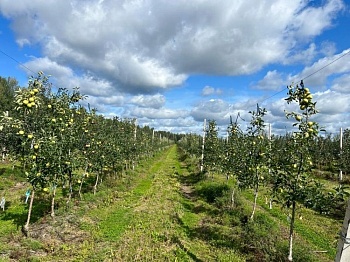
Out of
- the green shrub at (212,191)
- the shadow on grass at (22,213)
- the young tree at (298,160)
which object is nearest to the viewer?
the young tree at (298,160)

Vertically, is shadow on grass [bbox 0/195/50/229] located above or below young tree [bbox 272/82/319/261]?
below

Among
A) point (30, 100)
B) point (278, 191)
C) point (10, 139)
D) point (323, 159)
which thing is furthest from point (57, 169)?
point (323, 159)

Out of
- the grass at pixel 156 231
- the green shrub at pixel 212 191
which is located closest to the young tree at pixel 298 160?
the grass at pixel 156 231

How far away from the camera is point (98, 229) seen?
1184 cm

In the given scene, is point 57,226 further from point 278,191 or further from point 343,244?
point 343,244

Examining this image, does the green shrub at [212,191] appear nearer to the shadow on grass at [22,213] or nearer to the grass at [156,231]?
the grass at [156,231]

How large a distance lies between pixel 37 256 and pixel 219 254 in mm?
5988

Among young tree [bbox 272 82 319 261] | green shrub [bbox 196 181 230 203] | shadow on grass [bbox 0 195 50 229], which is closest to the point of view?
young tree [bbox 272 82 319 261]

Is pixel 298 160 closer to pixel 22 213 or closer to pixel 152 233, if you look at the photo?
pixel 152 233

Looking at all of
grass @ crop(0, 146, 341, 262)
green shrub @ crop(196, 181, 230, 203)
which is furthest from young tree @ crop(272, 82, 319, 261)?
green shrub @ crop(196, 181, 230, 203)

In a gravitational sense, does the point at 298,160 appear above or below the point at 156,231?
above

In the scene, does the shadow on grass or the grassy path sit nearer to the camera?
the grassy path

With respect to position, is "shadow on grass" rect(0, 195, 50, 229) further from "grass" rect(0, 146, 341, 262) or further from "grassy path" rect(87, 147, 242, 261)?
"grassy path" rect(87, 147, 242, 261)

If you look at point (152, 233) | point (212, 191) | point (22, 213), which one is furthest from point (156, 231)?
point (212, 191)
